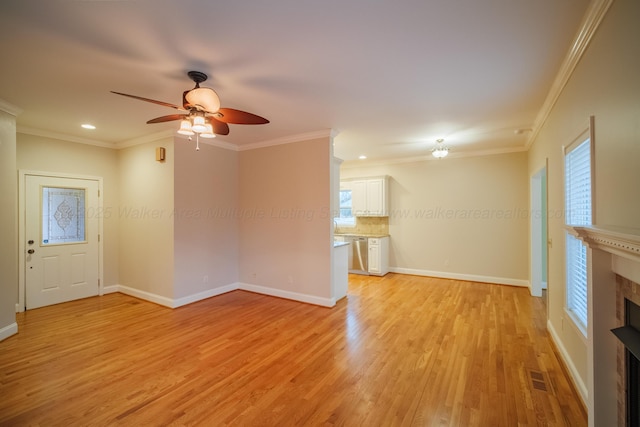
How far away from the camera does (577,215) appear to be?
2.38 metres

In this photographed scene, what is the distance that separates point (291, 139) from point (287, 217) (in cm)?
130

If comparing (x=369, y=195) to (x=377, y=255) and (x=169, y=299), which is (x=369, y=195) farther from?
→ (x=169, y=299)

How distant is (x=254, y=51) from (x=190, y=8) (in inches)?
21.1

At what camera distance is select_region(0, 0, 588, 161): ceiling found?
5.72ft

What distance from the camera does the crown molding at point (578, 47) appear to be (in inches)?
65.8

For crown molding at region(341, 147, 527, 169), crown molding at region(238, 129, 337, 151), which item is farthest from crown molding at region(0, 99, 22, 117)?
crown molding at region(341, 147, 527, 169)

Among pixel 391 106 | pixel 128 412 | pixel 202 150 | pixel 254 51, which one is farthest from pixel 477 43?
pixel 202 150

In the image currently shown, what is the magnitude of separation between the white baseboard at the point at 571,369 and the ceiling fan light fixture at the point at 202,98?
3286 mm

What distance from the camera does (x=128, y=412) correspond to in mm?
2061

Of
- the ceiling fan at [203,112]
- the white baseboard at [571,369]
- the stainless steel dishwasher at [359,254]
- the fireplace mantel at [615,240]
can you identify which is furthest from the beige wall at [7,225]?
the white baseboard at [571,369]

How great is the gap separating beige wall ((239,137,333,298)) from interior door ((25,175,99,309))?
2.55 metres

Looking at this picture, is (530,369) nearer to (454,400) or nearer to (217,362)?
(454,400)

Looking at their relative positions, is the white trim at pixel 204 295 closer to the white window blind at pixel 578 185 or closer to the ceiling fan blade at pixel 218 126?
the ceiling fan blade at pixel 218 126

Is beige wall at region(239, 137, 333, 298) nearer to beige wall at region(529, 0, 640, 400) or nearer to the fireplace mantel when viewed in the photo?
beige wall at region(529, 0, 640, 400)
